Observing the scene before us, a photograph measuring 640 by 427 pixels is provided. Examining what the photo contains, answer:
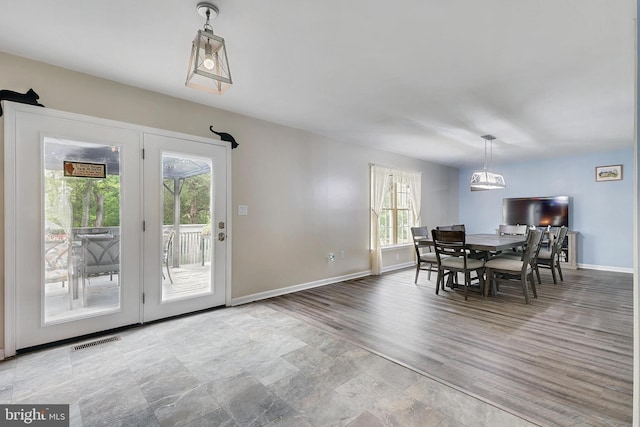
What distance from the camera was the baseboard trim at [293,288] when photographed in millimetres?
3855

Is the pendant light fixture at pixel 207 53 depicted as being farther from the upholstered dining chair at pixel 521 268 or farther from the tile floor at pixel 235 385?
the upholstered dining chair at pixel 521 268

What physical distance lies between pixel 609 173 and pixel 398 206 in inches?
165

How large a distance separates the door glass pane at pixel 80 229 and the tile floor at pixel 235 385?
0.42m

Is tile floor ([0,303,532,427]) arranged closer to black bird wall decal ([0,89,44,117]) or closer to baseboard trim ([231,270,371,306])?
baseboard trim ([231,270,371,306])

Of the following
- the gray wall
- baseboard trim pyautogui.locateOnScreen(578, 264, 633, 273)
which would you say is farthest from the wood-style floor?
baseboard trim pyautogui.locateOnScreen(578, 264, 633, 273)

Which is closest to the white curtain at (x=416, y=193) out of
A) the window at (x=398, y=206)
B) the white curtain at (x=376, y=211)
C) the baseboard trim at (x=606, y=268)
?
the window at (x=398, y=206)

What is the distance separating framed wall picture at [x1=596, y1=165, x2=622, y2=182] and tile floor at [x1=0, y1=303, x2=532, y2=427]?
6.63 meters

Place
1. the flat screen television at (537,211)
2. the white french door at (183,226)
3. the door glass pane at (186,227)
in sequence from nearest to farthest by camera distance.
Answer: the white french door at (183,226)
the door glass pane at (186,227)
the flat screen television at (537,211)

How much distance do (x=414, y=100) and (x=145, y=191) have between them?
10.2ft

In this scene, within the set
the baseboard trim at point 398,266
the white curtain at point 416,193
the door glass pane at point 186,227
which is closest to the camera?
the door glass pane at point 186,227

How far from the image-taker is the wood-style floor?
1879 mm

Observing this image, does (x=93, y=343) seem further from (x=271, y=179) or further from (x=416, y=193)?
(x=416, y=193)

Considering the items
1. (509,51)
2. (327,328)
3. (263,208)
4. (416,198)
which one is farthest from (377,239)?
(509,51)

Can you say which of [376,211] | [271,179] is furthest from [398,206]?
[271,179]
